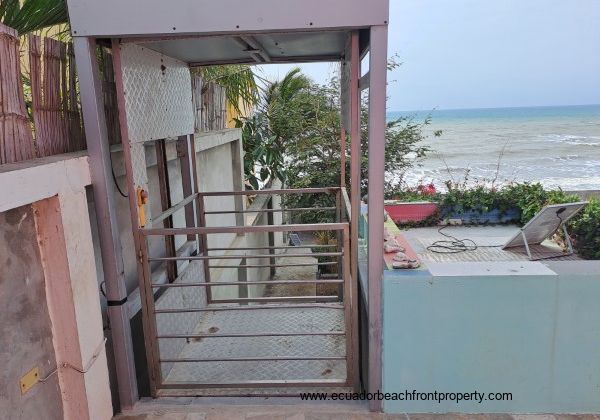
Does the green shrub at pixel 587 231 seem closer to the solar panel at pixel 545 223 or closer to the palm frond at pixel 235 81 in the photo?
the solar panel at pixel 545 223

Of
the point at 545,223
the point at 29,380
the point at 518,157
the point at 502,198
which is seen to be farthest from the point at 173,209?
the point at 518,157

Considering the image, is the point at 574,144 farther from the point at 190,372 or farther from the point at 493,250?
the point at 190,372

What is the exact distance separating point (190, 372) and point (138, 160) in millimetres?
1477

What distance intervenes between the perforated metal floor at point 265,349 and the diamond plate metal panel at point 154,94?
153cm

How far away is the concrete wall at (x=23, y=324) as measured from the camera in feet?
5.69

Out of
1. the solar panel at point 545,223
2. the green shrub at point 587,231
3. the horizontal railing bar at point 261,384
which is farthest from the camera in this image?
the green shrub at point 587,231

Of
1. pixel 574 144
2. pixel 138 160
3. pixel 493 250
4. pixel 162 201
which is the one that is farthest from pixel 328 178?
pixel 574 144

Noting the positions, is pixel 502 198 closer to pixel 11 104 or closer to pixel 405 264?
pixel 405 264

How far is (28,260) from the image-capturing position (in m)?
1.88

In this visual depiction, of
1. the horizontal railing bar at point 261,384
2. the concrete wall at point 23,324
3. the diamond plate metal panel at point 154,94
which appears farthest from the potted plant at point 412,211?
the concrete wall at point 23,324

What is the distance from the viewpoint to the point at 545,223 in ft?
23.9

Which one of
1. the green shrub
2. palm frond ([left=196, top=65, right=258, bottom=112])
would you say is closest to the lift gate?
palm frond ([left=196, top=65, right=258, bottom=112])

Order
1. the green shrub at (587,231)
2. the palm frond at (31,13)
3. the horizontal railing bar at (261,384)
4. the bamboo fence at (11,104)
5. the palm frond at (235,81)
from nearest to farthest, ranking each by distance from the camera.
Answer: the bamboo fence at (11,104) < the palm frond at (31,13) < the horizontal railing bar at (261,384) < the palm frond at (235,81) < the green shrub at (587,231)

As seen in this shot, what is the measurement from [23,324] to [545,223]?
7502mm
